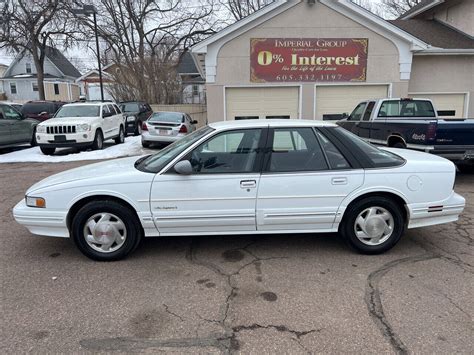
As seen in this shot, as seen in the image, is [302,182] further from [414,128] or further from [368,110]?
[368,110]

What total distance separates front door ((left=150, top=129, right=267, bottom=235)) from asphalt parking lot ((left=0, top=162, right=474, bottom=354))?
1.34 ft

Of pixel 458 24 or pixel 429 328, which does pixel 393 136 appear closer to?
pixel 429 328

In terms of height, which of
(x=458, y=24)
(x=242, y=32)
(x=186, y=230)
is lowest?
(x=186, y=230)

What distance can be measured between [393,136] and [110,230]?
21.6 feet

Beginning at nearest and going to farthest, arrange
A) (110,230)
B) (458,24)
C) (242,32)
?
(110,230), (242,32), (458,24)

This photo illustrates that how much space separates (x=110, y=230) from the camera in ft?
12.7

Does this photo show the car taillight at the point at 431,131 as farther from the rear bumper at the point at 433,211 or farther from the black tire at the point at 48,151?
the black tire at the point at 48,151

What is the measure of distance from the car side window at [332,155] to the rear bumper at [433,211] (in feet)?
2.81

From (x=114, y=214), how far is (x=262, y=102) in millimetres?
10085

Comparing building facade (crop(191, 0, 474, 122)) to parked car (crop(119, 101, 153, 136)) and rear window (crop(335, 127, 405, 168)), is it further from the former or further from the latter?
rear window (crop(335, 127, 405, 168))

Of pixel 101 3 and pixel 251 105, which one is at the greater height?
pixel 101 3

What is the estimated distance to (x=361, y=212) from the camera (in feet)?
13.0

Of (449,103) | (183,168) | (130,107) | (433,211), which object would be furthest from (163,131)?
(449,103)

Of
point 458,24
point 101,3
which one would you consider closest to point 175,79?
point 101,3
